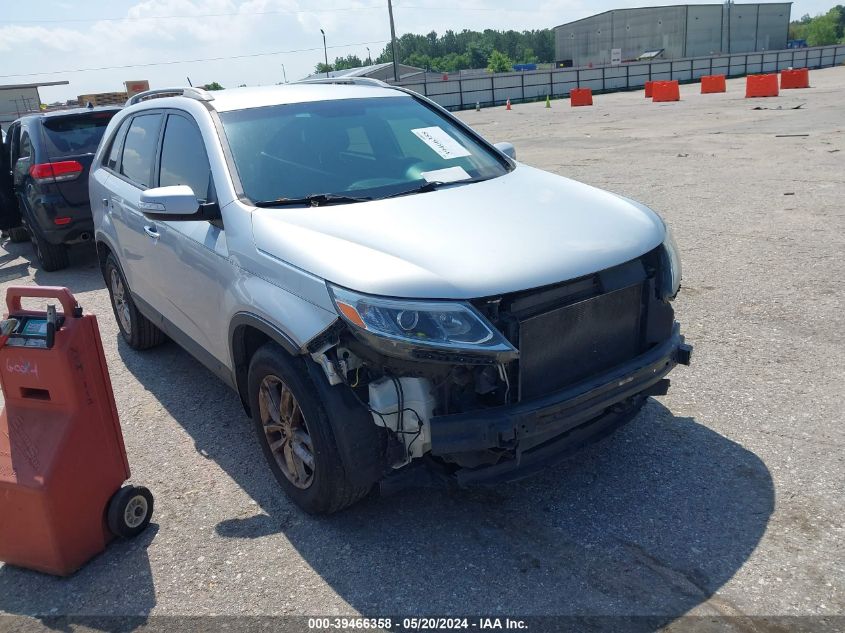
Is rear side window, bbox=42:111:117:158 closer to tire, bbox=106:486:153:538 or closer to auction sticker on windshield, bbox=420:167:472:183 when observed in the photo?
auction sticker on windshield, bbox=420:167:472:183

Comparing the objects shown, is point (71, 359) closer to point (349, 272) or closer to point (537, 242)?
point (349, 272)

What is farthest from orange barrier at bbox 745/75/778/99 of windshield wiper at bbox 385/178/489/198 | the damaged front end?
the damaged front end

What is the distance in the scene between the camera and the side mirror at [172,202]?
3.49 metres

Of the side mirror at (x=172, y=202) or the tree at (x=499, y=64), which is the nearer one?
the side mirror at (x=172, y=202)

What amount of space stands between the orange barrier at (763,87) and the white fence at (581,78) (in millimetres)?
12966

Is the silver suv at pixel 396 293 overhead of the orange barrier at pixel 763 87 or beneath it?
overhead

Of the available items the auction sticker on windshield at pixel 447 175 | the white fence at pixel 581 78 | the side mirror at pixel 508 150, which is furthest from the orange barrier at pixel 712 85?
the auction sticker on windshield at pixel 447 175

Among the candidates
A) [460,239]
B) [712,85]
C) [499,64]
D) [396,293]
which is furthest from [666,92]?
[499,64]

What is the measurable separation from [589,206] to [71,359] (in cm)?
247

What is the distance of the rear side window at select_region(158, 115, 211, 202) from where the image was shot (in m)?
3.92

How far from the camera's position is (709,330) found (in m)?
5.20

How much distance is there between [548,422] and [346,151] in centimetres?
198

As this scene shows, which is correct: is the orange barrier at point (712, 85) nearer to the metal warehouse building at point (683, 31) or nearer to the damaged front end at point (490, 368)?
the damaged front end at point (490, 368)

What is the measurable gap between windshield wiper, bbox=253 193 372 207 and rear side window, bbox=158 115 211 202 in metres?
0.51
